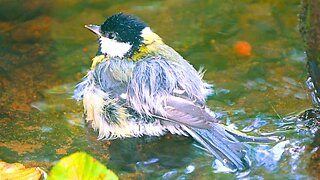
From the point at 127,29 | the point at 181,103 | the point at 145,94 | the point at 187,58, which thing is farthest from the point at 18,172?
the point at 187,58

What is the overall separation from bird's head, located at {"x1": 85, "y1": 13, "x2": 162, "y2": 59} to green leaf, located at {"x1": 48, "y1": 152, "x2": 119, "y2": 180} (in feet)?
6.33

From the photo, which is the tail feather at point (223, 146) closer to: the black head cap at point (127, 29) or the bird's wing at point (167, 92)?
the bird's wing at point (167, 92)

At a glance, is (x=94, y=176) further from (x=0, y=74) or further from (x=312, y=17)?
(x=0, y=74)

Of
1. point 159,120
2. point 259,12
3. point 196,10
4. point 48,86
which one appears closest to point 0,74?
point 48,86

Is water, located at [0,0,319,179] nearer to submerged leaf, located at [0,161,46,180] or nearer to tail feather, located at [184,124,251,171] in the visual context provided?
tail feather, located at [184,124,251,171]

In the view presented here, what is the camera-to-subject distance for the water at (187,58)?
412 centimetres

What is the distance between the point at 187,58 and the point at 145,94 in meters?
1.03

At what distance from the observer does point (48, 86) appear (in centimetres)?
501

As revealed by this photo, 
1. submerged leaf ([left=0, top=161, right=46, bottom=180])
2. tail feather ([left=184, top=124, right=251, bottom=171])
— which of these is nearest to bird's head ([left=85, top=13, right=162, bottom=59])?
tail feather ([left=184, top=124, right=251, bottom=171])

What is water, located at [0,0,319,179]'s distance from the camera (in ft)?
13.5

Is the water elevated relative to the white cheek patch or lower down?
lower down

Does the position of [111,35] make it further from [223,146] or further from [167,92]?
[223,146]

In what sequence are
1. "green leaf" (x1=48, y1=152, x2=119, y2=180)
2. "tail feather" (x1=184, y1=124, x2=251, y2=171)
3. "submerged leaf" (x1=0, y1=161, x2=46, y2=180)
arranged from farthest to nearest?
1. "tail feather" (x1=184, y1=124, x2=251, y2=171)
2. "submerged leaf" (x1=0, y1=161, x2=46, y2=180)
3. "green leaf" (x1=48, y1=152, x2=119, y2=180)

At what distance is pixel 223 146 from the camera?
405 centimetres
